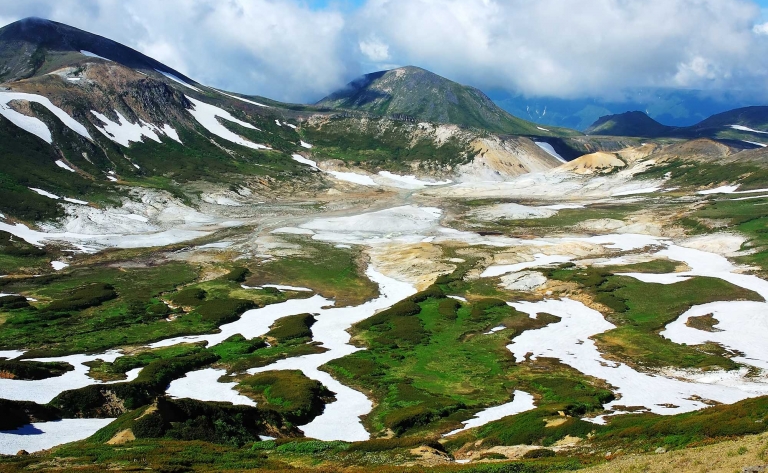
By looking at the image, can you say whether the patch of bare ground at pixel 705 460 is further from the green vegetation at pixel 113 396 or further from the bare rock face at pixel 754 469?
the green vegetation at pixel 113 396

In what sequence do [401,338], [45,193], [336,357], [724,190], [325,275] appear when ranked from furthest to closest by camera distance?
[724,190] → [45,193] → [325,275] → [401,338] → [336,357]

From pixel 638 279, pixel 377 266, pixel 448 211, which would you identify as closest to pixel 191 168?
pixel 448 211

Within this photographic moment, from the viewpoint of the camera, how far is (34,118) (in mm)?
178875

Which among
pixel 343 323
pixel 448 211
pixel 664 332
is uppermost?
pixel 448 211

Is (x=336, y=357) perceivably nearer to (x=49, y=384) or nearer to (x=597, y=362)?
(x=49, y=384)

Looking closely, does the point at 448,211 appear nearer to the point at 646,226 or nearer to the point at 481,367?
the point at 646,226

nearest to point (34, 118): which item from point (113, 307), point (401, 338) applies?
point (113, 307)

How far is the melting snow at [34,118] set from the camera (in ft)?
566

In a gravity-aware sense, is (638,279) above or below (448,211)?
below

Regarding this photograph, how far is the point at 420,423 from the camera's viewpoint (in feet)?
148

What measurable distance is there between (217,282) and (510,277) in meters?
48.4

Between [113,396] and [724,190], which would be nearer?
[113,396]

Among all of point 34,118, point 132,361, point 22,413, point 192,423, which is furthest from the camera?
point 34,118

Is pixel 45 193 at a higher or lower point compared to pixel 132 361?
higher
